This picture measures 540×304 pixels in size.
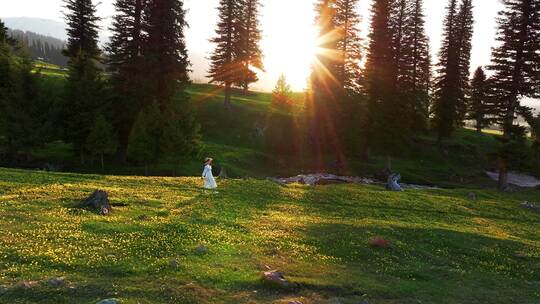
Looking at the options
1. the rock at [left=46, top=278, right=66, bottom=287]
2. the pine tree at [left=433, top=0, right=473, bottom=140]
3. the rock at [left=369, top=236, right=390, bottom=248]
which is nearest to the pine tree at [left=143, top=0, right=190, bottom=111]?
the rock at [left=369, top=236, right=390, bottom=248]

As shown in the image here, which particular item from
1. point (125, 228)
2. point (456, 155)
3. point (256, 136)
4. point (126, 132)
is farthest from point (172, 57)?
point (456, 155)

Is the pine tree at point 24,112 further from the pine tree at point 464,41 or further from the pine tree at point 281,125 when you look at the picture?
the pine tree at point 464,41

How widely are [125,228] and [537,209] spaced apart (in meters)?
32.8

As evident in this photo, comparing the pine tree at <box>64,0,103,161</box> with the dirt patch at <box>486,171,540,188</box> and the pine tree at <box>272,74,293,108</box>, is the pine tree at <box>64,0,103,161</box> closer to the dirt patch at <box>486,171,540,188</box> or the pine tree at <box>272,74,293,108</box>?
the pine tree at <box>272,74,293,108</box>

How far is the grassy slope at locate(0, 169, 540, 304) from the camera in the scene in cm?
1297

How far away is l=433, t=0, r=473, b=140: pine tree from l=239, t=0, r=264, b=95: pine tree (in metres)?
30.4

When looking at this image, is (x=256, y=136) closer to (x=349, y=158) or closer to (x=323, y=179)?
(x=349, y=158)

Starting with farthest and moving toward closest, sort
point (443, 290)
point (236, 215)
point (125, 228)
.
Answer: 1. point (236, 215)
2. point (125, 228)
3. point (443, 290)

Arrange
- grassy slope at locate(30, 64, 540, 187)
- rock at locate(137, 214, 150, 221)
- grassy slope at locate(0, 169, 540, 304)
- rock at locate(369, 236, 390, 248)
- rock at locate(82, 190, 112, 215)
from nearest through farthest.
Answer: grassy slope at locate(0, 169, 540, 304) → rock at locate(369, 236, 390, 248) → rock at locate(137, 214, 150, 221) → rock at locate(82, 190, 112, 215) → grassy slope at locate(30, 64, 540, 187)

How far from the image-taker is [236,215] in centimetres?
2325

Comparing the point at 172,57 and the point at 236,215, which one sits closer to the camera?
the point at 236,215

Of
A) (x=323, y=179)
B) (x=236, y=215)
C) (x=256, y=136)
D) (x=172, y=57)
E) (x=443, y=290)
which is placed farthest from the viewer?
(x=256, y=136)

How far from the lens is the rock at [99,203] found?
67.0 feet

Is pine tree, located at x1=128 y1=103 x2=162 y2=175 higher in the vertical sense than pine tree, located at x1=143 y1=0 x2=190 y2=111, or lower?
lower
